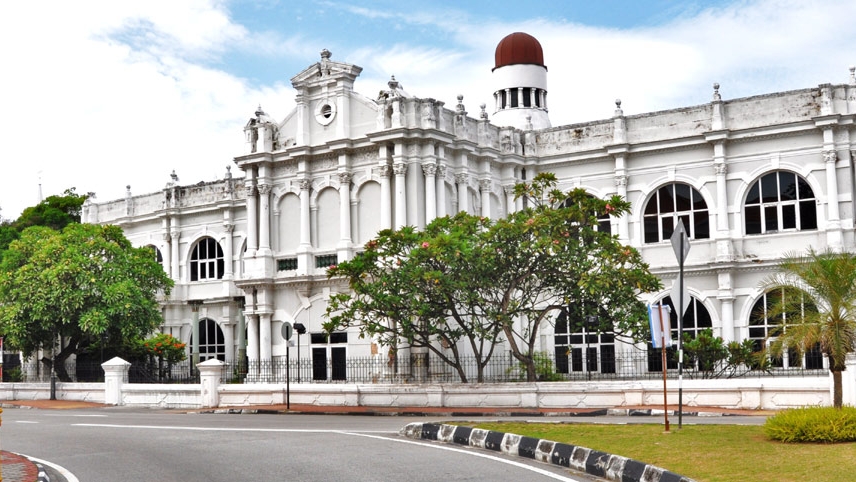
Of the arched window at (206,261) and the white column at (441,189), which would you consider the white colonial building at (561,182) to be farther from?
the arched window at (206,261)

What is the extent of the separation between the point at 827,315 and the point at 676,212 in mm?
19826

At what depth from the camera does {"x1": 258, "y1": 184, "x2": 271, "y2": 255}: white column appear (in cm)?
3666

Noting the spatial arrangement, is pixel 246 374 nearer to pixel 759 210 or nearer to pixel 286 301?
pixel 286 301

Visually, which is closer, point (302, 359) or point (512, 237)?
point (512, 237)

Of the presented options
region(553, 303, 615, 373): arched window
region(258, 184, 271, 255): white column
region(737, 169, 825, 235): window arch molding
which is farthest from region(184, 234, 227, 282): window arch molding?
region(737, 169, 825, 235): window arch molding

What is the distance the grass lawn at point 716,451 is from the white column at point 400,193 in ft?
57.0

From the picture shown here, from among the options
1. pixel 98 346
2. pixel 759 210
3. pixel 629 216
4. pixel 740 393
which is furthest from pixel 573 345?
pixel 98 346

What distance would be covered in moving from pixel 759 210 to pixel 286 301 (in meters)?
16.9

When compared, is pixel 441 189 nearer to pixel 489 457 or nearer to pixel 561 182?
pixel 561 182

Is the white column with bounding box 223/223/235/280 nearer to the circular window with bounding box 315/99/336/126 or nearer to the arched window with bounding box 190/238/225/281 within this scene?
the arched window with bounding box 190/238/225/281

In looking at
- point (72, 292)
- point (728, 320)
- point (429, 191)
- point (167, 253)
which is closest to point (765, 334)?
point (728, 320)

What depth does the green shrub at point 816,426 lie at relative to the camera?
12.6m

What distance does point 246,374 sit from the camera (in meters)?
36.4

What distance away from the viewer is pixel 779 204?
33406 mm
